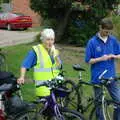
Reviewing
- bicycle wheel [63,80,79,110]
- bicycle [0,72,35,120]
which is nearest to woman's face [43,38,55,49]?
bicycle [0,72,35,120]

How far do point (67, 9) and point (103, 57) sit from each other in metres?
15.5

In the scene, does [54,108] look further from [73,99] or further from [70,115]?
[73,99]

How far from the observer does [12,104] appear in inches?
287

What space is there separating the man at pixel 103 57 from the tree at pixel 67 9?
14.1 meters

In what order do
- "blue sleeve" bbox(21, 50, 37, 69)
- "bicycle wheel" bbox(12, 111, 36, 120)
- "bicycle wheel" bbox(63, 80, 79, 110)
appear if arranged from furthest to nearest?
"bicycle wheel" bbox(63, 80, 79, 110), "blue sleeve" bbox(21, 50, 37, 69), "bicycle wheel" bbox(12, 111, 36, 120)

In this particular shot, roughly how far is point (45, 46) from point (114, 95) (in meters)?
1.35

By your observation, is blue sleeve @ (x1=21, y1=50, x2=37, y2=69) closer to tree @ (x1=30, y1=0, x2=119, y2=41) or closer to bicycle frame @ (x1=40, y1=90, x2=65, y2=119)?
bicycle frame @ (x1=40, y1=90, x2=65, y2=119)

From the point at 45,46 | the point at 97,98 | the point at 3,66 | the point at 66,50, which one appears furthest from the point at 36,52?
the point at 66,50

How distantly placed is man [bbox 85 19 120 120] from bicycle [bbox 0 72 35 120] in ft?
3.61

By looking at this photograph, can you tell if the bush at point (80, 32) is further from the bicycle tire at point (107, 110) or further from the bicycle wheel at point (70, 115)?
the bicycle wheel at point (70, 115)

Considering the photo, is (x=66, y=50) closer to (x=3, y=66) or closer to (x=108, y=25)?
(x=3, y=66)

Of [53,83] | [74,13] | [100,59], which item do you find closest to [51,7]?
[74,13]

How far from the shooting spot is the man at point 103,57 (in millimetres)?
7191

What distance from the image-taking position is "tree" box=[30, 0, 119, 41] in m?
21.6
